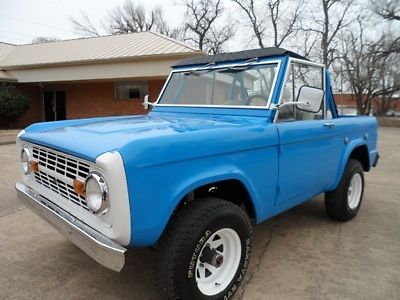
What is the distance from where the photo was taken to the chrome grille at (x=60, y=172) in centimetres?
236

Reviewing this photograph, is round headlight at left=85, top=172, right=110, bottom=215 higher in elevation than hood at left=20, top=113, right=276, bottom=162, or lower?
lower

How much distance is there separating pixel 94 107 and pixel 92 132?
16.2 metres

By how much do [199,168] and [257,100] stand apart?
1.30m

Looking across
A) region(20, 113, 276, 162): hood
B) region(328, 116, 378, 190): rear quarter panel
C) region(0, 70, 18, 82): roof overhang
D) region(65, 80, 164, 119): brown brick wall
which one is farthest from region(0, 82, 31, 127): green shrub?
region(328, 116, 378, 190): rear quarter panel

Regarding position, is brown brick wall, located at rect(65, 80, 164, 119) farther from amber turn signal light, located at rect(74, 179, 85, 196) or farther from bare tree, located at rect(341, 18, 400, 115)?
bare tree, located at rect(341, 18, 400, 115)

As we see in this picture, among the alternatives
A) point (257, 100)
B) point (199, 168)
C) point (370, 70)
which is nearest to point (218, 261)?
point (199, 168)

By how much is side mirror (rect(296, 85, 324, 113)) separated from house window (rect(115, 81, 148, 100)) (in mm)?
13643

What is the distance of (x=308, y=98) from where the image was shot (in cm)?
342

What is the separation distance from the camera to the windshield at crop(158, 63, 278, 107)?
347 cm

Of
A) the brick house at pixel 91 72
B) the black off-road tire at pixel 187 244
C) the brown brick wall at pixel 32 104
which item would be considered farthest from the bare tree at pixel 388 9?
the black off-road tire at pixel 187 244

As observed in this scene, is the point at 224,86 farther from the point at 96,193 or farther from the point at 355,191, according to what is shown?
the point at 355,191

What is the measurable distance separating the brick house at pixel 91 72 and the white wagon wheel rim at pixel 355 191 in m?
9.18

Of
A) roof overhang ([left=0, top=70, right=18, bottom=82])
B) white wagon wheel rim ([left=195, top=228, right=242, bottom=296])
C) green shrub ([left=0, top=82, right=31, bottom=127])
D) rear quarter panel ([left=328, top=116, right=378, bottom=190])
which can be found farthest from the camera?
roof overhang ([left=0, top=70, right=18, bottom=82])

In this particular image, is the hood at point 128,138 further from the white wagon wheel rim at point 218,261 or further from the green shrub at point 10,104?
the green shrub at point 10,104
